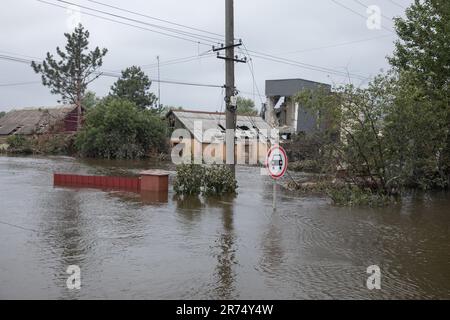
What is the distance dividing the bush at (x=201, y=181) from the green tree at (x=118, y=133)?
2356 centimetres

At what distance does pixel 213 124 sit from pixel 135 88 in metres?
24.6

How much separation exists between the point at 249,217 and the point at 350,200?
413cm

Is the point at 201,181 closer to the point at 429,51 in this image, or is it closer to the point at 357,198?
the point at 357,198

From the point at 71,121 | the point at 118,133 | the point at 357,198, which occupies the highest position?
the point at 71,121

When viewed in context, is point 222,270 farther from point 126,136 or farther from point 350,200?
point 126,136

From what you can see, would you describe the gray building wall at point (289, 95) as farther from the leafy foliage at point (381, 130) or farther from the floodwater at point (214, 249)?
the floodwater at point (214, 249)

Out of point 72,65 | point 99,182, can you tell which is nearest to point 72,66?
point 72,65

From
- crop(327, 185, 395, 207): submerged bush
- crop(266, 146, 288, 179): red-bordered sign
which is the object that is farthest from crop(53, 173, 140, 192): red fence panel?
crop(327, 185, 395, 207): submerged bush

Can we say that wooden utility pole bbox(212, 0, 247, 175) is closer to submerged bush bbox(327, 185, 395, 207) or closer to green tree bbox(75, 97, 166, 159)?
submerged bush bbox(327, 185, 395, 207)

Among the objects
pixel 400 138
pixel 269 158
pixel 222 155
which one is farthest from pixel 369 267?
pixel 222 155

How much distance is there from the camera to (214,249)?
326 inches

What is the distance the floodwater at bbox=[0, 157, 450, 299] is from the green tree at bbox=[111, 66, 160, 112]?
50666 mm

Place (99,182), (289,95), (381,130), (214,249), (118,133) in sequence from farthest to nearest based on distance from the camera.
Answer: (289,95), (118,133), (99,182), (381,130), (214,249)

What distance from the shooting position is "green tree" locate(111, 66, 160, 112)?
208 ft
